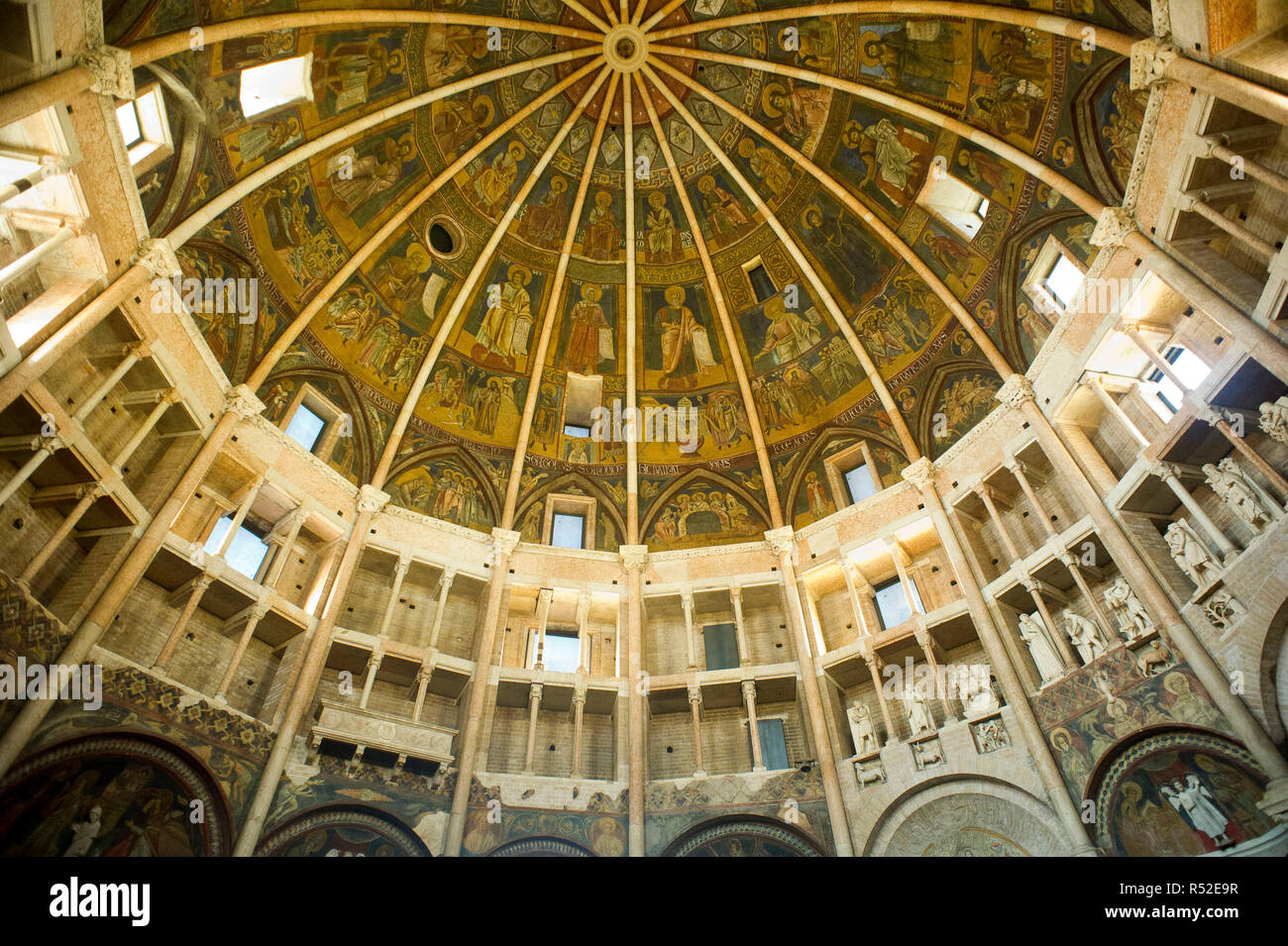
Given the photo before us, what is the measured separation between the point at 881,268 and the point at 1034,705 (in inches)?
495

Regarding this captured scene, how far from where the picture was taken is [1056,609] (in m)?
17.5

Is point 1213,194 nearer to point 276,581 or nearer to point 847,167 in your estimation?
point 847,167

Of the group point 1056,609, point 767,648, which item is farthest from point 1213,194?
point 767,648

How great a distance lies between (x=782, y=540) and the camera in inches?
874

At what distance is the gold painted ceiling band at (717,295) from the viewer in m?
24.1

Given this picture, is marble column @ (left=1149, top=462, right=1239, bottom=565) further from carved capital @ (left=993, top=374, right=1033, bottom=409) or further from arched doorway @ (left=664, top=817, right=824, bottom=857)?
arched doorway @ (left=664, top=817, right=824, bottom=857)

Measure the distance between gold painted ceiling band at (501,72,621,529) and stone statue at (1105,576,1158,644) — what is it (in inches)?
592

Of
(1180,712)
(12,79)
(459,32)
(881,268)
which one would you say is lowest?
(1180,712)

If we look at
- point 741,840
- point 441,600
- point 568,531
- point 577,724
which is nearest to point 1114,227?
point 741,840

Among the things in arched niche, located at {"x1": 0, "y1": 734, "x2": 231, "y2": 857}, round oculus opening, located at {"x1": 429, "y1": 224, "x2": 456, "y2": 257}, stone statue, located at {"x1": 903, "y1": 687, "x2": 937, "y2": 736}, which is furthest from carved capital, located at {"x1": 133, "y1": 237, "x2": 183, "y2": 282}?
stone statue, located at {"x1": 903, "y1": 687, "x2": 937, "y2": 736}

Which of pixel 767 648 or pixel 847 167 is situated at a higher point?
pixel 847 167

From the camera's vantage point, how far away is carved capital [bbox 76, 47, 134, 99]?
1352cm

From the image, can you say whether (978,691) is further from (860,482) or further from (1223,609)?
(860,482)

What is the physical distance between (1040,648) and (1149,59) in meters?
11.3
